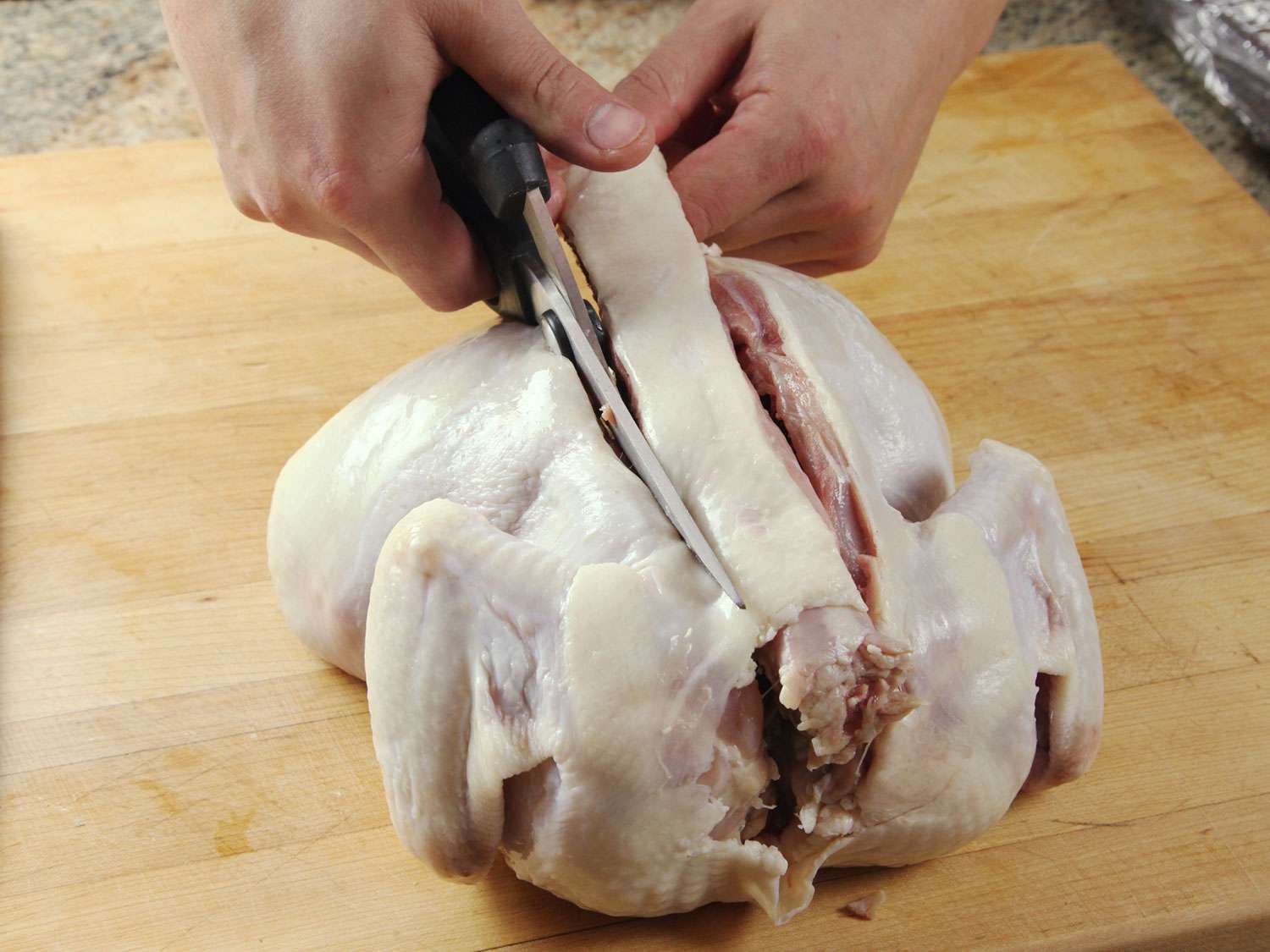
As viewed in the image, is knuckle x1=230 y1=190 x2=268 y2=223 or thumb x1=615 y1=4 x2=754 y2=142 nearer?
knuckle x1=230 y1=190 x2=268 y2=223

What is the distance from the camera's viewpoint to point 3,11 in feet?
11.4

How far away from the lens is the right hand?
1.46 metres

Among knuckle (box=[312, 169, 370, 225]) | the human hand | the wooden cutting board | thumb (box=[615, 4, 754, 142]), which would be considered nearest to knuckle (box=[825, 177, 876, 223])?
the human hand

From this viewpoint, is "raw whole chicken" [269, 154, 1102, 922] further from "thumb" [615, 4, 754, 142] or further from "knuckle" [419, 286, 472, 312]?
"thumb" [615, 4, 754, 142]

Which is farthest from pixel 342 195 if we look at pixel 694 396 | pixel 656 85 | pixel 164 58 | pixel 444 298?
pixel 164 58

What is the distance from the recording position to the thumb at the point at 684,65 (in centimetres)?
195

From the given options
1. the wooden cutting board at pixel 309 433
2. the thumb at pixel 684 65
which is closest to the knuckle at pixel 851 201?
the thumb at pixel 684 65

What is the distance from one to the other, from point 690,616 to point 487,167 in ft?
1.86

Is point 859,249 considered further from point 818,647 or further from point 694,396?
point 818,647

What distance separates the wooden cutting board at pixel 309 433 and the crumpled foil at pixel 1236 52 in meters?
0.21

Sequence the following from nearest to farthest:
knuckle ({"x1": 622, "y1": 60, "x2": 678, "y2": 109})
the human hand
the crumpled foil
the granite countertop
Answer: the human hand, knuckle ({"x1": 622, "y1": 60, "x2": 678, "y2": 109}), the crumpled foil, the granite countertop

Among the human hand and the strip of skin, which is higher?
the human hand

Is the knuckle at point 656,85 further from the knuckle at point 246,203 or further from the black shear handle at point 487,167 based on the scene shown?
the knuckle at point 246,203

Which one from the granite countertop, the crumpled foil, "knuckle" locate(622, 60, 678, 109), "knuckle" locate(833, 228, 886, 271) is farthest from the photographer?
the granite countertop
